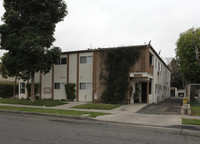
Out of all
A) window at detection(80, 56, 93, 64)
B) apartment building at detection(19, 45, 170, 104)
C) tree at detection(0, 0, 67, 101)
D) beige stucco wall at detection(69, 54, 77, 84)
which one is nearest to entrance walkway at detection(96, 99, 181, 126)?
apartment building at detection(19, 45, 170, 104)

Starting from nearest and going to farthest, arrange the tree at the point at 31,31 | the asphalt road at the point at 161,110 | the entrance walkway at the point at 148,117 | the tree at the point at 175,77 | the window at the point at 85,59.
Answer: the entrance walkway at the point at 148,117
the asphalt road at the point at 161,110
the tree at the point at 31,31
the window at the point at 85,59
the tree at the point at 175,77

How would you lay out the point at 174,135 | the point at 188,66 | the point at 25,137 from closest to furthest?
the point at 25,137 → the point at 174,135 → the point at 188,66

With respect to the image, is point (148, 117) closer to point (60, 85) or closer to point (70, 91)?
point (70, 91)

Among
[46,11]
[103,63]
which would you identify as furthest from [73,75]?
[46,11]

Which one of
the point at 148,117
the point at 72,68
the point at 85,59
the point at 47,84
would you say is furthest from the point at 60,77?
the point at 148,117

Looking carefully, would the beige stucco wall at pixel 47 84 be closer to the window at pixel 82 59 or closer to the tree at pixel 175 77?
Result: the window at pixel 82 59

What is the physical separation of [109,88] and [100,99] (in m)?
1.59

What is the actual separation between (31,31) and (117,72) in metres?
8.81

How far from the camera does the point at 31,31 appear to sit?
17891mm

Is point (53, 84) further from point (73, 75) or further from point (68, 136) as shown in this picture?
point (68, 136)

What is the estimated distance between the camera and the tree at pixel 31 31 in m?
17.3

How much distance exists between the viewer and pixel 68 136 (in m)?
7.22

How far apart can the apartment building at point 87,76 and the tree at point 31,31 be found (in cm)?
385

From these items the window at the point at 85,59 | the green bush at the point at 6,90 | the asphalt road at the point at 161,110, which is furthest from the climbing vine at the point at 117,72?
the green bush at the point at 6,90
